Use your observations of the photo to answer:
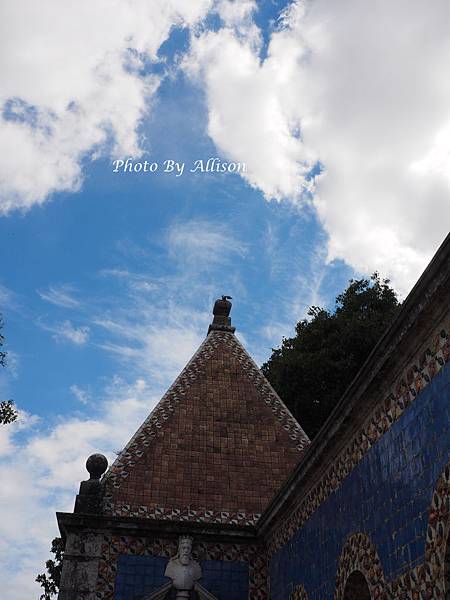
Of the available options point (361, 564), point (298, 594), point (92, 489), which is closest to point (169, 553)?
point (92, 489)

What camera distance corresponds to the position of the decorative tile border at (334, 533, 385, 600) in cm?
565

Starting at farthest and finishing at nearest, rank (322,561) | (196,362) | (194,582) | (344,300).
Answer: (344,300) < (196,362) < (194,582) < (322,561)

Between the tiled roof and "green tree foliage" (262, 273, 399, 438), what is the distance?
4.74m

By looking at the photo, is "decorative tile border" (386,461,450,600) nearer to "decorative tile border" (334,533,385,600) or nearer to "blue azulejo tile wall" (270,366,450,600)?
"blue azulejo tile wall" (270,366,450,600)

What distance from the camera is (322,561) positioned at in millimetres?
7316

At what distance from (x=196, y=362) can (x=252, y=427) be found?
6.53 ft

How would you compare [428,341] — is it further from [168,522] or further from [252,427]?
[252,427]

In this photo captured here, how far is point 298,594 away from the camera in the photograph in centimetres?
829

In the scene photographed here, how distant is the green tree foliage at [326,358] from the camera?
18.2 meters

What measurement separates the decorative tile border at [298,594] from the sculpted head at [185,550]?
1.85m

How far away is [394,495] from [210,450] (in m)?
6.70

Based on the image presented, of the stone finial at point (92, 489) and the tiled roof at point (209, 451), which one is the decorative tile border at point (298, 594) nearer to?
the tiled roof at point (209, 451)

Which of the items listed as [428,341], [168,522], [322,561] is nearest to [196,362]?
[168,522]


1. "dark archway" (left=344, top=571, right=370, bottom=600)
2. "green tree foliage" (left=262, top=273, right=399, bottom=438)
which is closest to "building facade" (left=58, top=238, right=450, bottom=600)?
"dark archway" (left=344, top=571, right=370, bottom=600)
